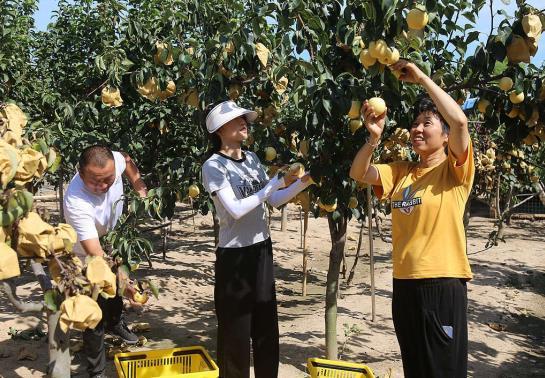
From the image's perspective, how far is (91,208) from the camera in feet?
8.29

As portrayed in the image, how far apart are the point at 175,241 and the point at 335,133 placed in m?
6.84

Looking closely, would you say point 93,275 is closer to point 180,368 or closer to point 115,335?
point 180,368

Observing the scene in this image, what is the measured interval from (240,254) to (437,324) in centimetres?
86

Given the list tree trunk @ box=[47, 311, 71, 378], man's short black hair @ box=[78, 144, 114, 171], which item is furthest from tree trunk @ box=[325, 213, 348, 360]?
tree trunk @ box=[47, 311, 71, 378]

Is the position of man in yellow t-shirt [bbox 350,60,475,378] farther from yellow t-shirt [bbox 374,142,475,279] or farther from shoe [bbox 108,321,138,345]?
shoe [bbox 108,321,138,345]

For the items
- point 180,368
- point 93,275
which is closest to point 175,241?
point 180,368

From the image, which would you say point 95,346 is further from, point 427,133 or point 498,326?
point 498,326

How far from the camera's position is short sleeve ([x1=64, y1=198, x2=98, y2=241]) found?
237cm

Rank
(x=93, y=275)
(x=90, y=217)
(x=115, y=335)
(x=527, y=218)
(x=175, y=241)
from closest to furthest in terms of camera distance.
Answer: (x=93, y=275) < (x=90, y=217) < (x=115, y=335) < (x=175, y=241) < (x=527, y=218)

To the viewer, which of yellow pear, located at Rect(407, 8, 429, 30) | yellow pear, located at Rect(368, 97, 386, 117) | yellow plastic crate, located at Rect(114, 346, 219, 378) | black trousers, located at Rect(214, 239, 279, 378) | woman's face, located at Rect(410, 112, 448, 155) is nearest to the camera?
yellow pear, located at Rect(407, 8, 429, 30)

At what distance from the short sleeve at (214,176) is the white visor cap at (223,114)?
16 centimetres

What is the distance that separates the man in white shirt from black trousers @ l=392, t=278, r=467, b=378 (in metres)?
1.24

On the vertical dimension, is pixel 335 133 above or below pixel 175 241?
above

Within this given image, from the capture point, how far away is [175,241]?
347 inches
